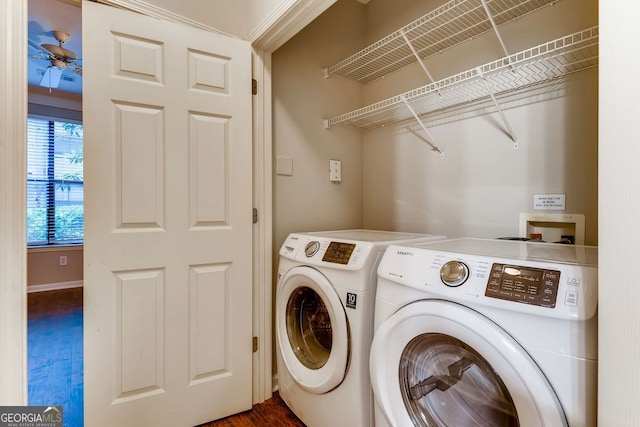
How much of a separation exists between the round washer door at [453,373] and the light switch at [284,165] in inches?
43.8

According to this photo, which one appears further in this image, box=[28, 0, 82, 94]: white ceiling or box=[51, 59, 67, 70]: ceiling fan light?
box=[51, 59, 67, 70]: ceiling fan light

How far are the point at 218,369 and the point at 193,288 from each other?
0.44 m

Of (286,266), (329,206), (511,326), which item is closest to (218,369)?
(286,266)

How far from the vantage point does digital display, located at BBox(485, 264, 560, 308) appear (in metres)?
0.69

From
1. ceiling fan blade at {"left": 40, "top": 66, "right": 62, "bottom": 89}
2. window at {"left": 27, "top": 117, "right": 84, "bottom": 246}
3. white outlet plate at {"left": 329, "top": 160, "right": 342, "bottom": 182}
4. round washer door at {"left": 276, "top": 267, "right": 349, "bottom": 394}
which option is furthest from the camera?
window at {"left": 27, "top": 117, "right": 84, "bottom": 246}

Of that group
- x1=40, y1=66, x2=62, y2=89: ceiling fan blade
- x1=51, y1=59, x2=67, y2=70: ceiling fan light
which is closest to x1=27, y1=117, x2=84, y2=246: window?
x1=40, y1=66, x2=62, y2=89: ceiling fan blade

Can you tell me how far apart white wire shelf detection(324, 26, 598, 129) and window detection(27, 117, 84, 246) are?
3.97 m

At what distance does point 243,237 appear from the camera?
1.58m

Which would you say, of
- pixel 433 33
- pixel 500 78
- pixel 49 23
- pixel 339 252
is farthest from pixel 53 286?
pixel 500 78

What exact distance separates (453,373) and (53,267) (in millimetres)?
4933

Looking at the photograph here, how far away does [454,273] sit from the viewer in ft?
2.83

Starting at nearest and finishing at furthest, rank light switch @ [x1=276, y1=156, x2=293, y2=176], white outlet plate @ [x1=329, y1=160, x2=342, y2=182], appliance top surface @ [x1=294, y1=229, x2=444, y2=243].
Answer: appliance top surface @ [x1=294, y1=229, x2=444, y2=243], light switch @ [x1=276, y1=156, x2=293, y2=176], white outlet plate @ [x1=329, y1=160, x2=342, y2=182]

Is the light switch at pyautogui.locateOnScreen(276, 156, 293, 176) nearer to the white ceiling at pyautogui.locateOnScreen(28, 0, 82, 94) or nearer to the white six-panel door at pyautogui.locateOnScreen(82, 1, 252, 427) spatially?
the white six-panel door at pyautogui.locateOnScreen(82, 1, 252, 427)

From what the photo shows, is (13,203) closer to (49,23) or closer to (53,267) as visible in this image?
(49,23)
